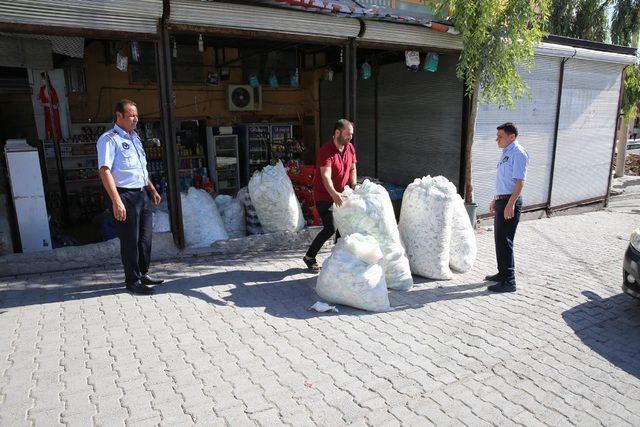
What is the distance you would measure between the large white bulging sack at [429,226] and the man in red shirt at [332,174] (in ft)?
2.55

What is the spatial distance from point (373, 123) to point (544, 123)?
336cm

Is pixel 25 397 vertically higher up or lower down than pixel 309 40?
lower down

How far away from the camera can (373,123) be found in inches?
381

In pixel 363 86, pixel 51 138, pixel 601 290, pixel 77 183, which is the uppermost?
pixel 363 86

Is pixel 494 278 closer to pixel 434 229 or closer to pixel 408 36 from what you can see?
pixel 434 229

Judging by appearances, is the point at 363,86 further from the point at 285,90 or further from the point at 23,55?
the point at 23,55

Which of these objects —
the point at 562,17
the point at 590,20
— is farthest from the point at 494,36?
the point at 590,20

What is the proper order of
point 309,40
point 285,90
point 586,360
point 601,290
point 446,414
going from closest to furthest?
point 446,414 → point 586,360 → point 601,290 → point 309,40 → point 285,90

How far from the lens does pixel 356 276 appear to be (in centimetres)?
409

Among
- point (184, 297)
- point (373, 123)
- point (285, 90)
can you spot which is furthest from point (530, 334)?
point (285, 90)

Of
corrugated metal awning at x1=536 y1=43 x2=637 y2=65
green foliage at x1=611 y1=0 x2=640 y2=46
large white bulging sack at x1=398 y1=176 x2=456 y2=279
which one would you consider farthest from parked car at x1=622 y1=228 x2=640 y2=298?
green foliage at x1=611 y1=0 x2=640 y2=46

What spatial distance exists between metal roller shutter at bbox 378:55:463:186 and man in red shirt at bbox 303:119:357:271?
318cm

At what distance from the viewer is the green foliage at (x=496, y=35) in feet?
20.2

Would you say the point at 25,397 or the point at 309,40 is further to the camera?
the point at 309,40
